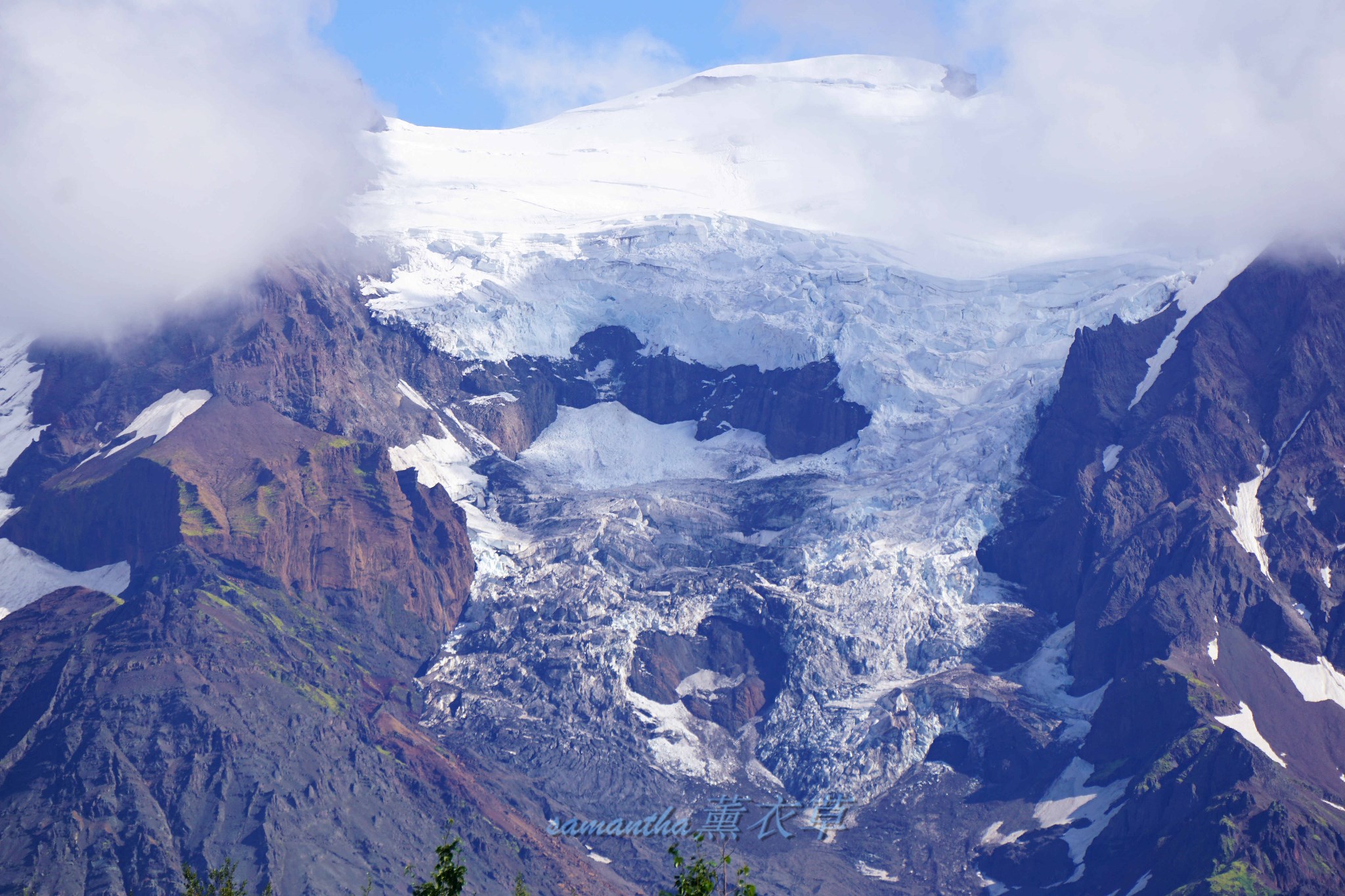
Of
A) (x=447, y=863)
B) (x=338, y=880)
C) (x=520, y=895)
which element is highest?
(x=447, y=863)

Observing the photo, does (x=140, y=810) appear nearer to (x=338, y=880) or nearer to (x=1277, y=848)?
(x=338, y=880)

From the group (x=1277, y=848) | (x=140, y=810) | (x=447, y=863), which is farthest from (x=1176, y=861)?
(x=447, y=863)

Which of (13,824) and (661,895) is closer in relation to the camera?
(661,895)

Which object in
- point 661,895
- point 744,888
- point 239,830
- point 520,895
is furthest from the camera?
point 239,830

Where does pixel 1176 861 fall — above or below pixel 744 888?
below

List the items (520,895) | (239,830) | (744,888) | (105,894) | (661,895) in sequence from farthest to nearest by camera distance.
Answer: (239,830)
(105,894)
(520,895)
(661,895)
(744,888)

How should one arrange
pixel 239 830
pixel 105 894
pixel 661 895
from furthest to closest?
1. pixel 239 830
2. pixel 105 894
3. pixel 661 895

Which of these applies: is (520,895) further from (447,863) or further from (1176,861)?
(1176,861)

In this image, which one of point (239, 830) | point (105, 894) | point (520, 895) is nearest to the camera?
point (520, 895)

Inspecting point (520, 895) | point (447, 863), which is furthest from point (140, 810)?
point (447, 863)
